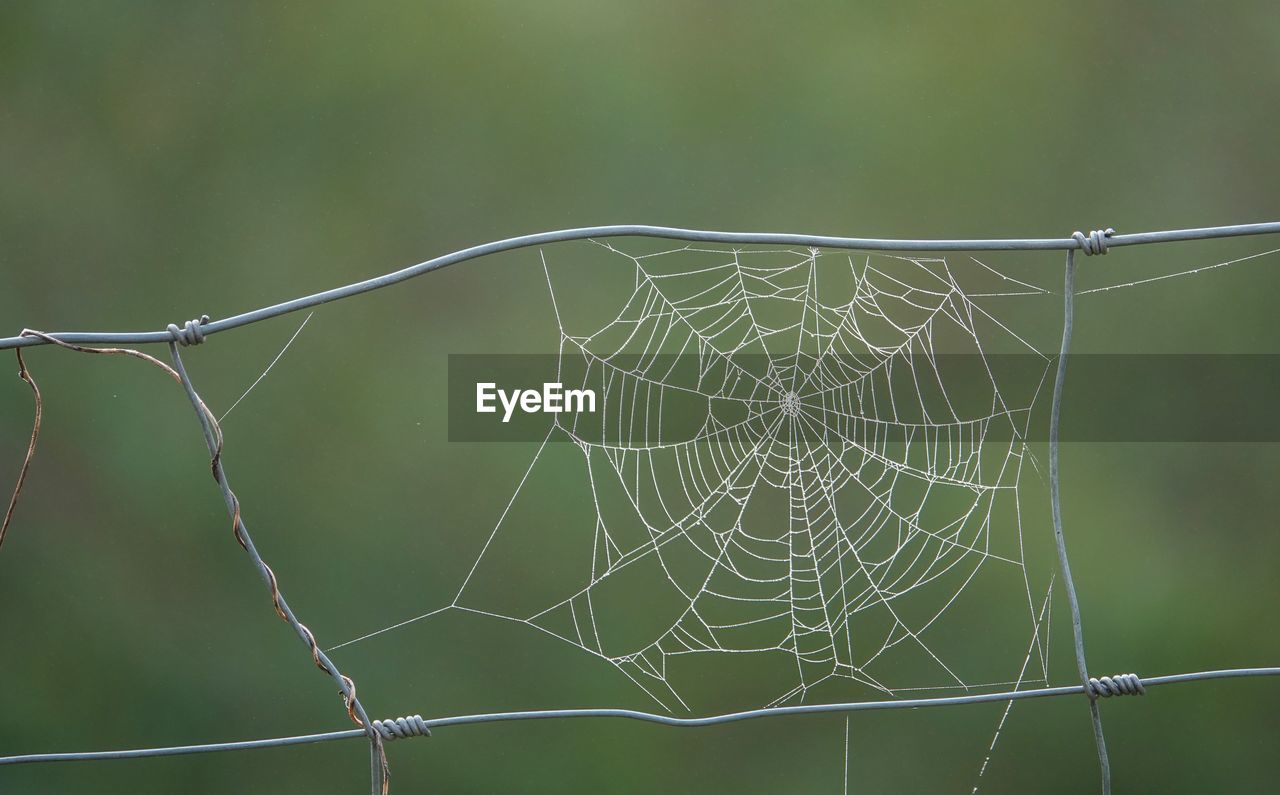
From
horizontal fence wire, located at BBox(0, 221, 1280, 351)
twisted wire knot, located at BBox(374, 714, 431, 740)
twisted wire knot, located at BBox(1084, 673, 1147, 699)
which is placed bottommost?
twisted wire knot, located at BBox(374, 714, 431, 740)

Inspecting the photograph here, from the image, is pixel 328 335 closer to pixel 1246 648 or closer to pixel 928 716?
pixel 928 716

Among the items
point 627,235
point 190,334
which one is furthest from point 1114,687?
point 190,334

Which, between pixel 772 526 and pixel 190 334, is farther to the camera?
pixel 772 526

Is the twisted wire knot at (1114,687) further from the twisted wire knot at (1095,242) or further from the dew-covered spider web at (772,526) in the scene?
the dew-covered spider web at (772,526)

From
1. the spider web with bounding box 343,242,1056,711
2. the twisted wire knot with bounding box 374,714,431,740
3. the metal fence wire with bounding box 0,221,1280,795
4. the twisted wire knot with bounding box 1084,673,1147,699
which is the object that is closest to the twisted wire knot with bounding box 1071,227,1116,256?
the metal fence wire with bounding box 0,221,1280,795

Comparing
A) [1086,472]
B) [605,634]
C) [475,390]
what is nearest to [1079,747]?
[1086,472]

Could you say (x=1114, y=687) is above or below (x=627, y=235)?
below

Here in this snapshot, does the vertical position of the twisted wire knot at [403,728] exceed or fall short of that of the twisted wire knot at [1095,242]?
it falls short

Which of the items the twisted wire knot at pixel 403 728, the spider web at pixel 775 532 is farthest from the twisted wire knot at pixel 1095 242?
the spider web at pixel 775 532

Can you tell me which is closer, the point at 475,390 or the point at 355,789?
the point at 355,789

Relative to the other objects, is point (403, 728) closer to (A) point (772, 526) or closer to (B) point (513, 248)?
(B) point (513, 248)

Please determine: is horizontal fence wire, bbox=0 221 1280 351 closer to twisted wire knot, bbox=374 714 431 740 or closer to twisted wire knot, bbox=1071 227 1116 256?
twisted wire knot, bbox=1071 227 1116 256
